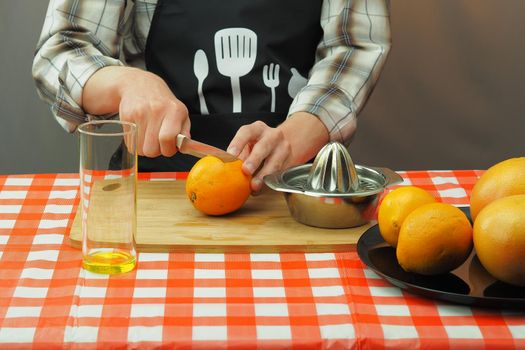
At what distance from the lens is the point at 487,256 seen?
1001mm

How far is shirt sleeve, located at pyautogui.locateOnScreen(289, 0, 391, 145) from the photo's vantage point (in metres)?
1.67

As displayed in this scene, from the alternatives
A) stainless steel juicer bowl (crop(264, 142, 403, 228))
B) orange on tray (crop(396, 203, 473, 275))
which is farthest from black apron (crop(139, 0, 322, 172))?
orange on tray (crop(396, 203, 473, 275))

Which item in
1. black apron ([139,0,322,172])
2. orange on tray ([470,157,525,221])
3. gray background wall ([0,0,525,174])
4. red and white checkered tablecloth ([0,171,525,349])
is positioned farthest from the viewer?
gray background wall ([0,0,525,174])

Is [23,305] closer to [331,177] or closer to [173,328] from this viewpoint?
[173,328]

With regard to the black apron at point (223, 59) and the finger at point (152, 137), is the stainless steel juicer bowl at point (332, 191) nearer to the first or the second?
the finger at point (152, 137)

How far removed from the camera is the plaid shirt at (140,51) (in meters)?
1.61

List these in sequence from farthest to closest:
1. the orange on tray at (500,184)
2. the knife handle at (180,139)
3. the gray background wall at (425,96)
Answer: the gray background wall at (425,96) → the knife handle at (180,139) → the orange on tray at (500,184)

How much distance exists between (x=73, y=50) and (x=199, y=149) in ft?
1.46

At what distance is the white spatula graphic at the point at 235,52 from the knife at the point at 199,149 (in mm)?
409

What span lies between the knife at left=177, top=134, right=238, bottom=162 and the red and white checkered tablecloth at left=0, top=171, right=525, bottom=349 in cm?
18

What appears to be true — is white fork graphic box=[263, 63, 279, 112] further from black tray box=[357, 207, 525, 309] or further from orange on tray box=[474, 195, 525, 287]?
orange on tray box=[474, 195, 525, 287]

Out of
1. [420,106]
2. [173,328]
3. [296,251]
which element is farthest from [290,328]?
[420,106]

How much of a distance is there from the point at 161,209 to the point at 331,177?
0.78 feet

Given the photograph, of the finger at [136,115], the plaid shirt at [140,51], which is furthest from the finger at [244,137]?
the plaid shirt at [140,51]
